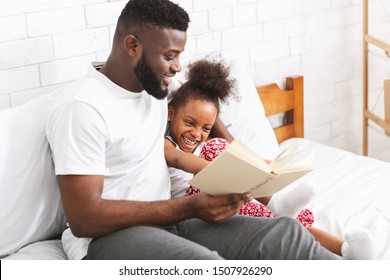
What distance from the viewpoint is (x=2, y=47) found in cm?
194

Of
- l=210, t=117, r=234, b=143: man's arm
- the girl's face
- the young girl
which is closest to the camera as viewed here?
the young girl

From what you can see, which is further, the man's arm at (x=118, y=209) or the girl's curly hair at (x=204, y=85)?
the girl's curly hair at (x=204, y=85)

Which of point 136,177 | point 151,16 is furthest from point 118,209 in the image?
point 151,16

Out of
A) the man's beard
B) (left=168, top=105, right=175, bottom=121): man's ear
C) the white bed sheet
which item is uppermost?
the man's beard

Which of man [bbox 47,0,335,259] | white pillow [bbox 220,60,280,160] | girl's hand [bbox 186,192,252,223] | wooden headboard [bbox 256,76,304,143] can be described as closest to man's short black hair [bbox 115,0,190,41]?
man [bbox 47,0,335,259]

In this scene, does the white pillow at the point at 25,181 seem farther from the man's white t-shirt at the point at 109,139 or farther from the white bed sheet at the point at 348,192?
the white bed sheet at the point at 348,192

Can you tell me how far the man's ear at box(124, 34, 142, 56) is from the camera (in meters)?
1.66

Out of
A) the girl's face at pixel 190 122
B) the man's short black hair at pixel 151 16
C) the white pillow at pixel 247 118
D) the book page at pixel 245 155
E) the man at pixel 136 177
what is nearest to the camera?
the book page at pixel 245 155

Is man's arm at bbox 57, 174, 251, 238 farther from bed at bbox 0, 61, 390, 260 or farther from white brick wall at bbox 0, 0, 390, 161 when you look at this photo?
white brick wall at bbox 0, 0, 390, 161

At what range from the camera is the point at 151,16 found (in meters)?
1.65

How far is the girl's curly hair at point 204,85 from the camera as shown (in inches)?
78.0

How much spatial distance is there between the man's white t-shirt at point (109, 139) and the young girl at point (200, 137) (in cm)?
10

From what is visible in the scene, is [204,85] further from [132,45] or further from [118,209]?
[118,209]

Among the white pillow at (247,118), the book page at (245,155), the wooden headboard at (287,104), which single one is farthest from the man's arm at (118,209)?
the wooden headboard at (287,104)
